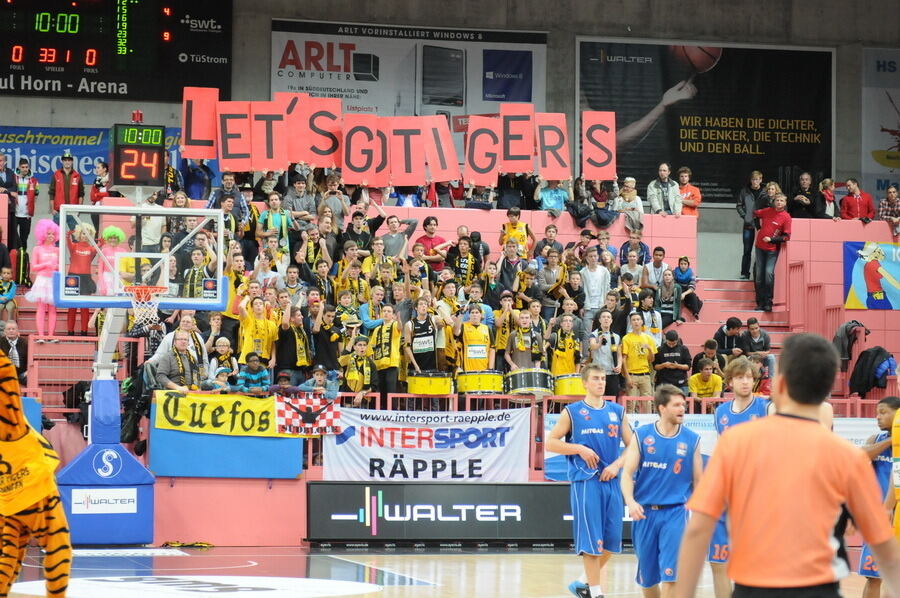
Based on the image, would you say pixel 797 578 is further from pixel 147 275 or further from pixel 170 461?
pixel 170 461

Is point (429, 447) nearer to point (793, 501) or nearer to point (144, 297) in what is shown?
point (144, 297)

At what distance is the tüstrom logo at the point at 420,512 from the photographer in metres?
17.5

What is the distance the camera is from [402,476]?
719 inches

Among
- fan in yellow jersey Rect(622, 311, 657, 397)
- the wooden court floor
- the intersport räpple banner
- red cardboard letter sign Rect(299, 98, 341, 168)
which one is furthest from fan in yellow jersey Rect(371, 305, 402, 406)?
the intersport räpple banner

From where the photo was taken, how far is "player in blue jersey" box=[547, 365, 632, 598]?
1121cm

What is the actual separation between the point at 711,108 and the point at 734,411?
21.3 metres

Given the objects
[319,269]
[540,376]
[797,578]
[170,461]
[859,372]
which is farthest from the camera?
[859,372]

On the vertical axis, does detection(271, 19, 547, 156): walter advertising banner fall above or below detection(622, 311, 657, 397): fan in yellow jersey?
above

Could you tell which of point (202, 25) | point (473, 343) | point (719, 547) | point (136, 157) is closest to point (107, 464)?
point (136, 157)

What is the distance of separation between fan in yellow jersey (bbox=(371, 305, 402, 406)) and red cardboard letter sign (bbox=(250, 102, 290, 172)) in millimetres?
5592

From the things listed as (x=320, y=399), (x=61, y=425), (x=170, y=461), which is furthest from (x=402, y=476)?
(x=61, y=425)

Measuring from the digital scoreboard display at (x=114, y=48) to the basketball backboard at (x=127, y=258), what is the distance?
13694 mm

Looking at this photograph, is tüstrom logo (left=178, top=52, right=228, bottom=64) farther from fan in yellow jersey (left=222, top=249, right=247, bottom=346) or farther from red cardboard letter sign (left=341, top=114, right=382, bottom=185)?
fan in yellow jersey (left=222, top=249, right=247, bottom=346)

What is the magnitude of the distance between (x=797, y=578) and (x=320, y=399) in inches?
533
